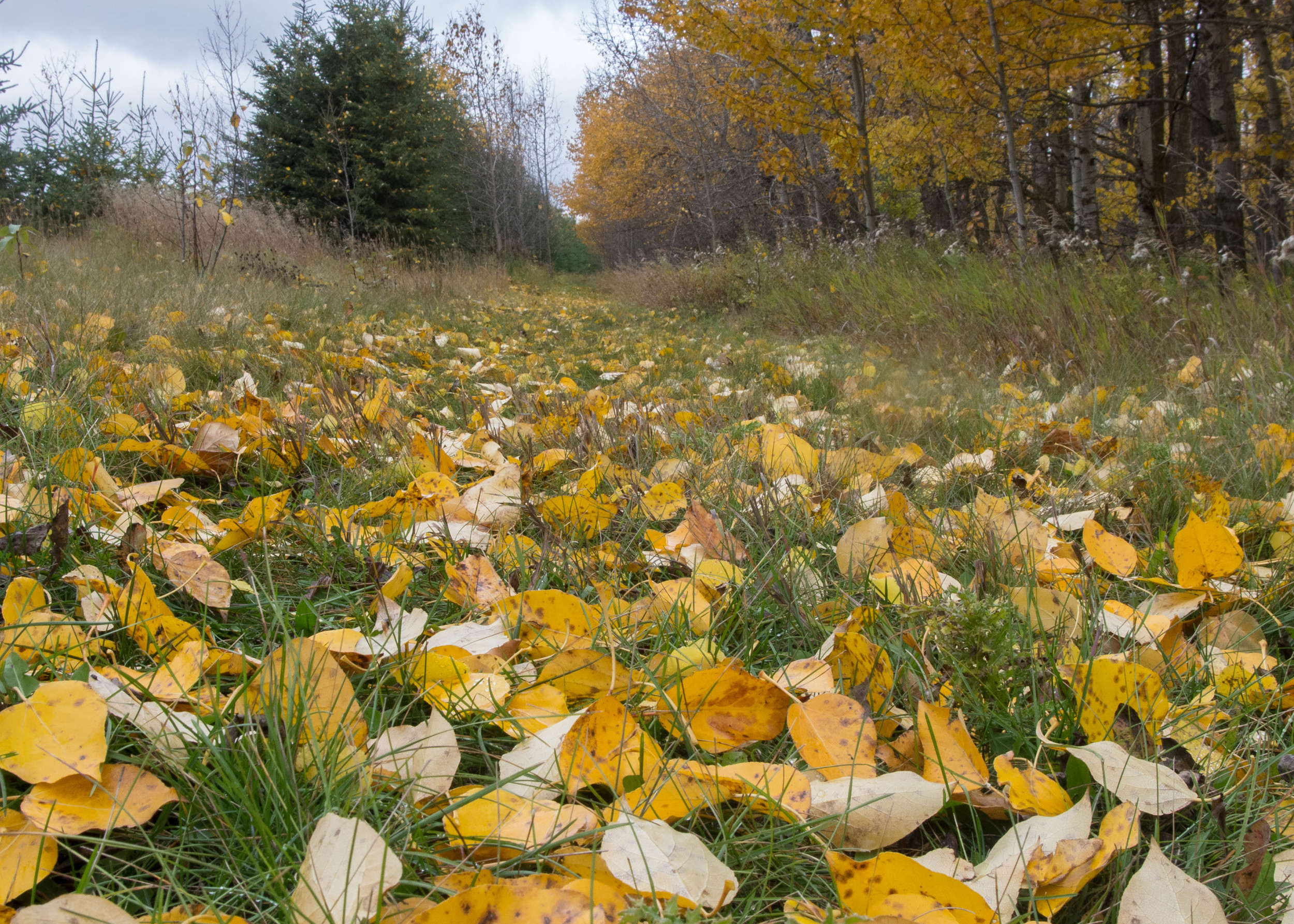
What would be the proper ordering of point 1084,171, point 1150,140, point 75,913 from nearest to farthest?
point 75,913 → point 1150,140 → point 1084,171

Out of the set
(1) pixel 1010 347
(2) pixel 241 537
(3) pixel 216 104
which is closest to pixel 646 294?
(3) pixel 216 104

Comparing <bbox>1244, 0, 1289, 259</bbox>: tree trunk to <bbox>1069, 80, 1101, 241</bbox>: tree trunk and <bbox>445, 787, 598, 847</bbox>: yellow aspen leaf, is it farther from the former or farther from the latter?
<bbox>445, 787, 598, 847</bbox>: yellow aspen leaf

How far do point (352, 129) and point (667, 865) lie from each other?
57.5 feet

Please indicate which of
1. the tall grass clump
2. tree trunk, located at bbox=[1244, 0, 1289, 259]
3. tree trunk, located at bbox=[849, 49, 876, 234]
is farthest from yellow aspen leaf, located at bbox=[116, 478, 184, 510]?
tree trunk, located at bbox=[849, 49, 876, 234]

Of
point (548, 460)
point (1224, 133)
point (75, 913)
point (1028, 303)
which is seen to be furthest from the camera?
point (1224, 133)

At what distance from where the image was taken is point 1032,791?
72 centimetres

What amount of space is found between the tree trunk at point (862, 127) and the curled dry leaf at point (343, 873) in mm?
7518

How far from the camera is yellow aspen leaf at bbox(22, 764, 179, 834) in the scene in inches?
24.5

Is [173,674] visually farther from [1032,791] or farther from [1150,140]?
[1150,140]

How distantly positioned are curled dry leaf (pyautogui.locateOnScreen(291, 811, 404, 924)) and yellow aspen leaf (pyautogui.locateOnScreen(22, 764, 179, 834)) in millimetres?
175

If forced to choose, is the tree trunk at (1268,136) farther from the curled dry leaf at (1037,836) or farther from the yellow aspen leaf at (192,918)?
the yellow aspen leaf at (192,918)

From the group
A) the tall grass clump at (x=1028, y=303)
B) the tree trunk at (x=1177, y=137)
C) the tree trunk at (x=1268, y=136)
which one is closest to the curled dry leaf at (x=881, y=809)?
the tall grass clump at (x=1028, y=303)

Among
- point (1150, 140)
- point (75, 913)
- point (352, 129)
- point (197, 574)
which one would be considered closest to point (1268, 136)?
point (1150, 140)

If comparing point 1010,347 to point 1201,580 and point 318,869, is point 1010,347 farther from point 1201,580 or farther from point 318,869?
point 318,869
